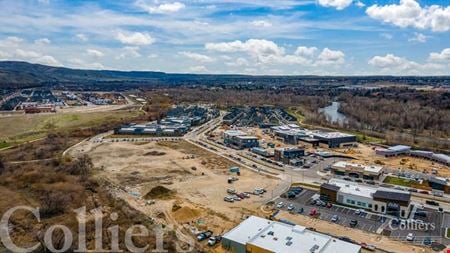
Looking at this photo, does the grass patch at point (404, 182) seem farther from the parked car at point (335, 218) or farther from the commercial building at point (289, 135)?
the commercial building at point (289, 135)

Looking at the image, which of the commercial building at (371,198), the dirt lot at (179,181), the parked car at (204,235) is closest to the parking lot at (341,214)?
the commercial building at (371,198)

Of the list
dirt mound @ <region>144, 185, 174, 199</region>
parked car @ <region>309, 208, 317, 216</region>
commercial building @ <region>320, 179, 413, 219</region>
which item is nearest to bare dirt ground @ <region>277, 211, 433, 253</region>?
parked car @ <region>309, 208, 317, 216</region>

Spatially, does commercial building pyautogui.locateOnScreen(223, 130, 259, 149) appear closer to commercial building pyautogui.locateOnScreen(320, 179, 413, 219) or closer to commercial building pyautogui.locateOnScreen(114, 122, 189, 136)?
commercial building pyautogui.locateOnScreen(114, 122, 189, 136)

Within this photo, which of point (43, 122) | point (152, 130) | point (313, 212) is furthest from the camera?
point (43, 122)

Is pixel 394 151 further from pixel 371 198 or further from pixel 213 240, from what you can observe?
pixel 213 240

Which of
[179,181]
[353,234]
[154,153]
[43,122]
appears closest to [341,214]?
[353,234]

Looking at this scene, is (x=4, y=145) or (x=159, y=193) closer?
(x=159, y=193)

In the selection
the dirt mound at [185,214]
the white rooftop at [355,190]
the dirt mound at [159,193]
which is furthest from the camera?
the dirt mound at [159,193]
